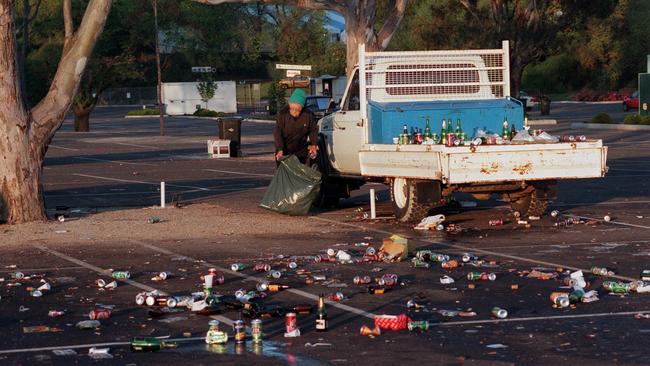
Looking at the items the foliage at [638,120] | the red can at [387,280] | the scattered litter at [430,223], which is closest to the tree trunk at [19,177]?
the scattered litter at [430,223]

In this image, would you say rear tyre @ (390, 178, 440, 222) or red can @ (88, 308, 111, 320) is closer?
red can @ (88, 308, 111, 320)

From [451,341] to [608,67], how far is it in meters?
72.3

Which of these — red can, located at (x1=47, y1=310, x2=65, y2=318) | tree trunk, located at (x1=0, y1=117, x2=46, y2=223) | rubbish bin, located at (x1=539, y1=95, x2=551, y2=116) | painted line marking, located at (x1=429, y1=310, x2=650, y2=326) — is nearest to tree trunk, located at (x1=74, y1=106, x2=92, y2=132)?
rubbish bin, located at (x1=539, y1=95, x2=551, y2=116)

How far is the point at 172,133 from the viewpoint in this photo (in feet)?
176

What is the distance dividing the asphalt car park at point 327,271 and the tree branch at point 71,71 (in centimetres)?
153

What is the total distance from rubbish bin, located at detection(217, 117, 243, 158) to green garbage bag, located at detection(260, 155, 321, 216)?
17091 mm

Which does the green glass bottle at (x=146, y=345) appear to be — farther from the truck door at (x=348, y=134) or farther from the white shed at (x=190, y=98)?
the white shed at (x=190, y=98)

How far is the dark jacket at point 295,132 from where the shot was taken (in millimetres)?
18672

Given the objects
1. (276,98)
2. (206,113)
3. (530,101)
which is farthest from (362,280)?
(206,113)

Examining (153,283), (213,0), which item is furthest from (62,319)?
(213,0)

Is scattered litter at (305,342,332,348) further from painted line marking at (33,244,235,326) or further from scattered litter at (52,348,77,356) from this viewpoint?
scattered litter at (52,348,77,356)

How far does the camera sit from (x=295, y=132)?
18766mm

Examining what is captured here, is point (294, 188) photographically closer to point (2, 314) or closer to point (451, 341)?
point (2, 314)

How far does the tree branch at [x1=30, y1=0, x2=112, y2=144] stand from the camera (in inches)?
690
